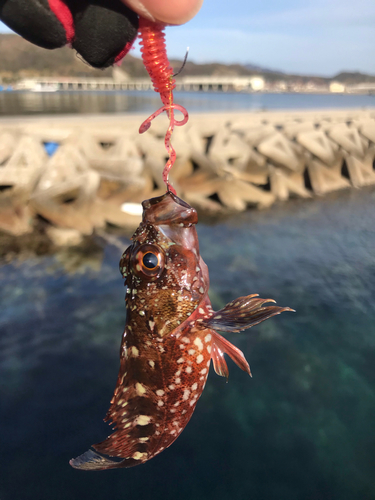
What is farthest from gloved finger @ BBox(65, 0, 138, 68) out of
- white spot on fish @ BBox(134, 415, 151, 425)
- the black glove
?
white spot on fish @ BBox(134, 415, 151, 425)

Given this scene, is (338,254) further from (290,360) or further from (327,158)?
(327,158)

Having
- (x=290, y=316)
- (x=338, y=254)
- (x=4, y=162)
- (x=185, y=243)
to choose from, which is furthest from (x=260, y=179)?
(x=185, y=243)

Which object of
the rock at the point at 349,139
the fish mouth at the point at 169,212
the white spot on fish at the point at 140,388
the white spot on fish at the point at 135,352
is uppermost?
the rock at the point at 349,139

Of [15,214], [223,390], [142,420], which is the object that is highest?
[15,214]

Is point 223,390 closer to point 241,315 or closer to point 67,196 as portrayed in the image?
point 241,315

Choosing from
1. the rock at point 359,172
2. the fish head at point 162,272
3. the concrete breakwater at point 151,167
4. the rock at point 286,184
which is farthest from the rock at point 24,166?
the rock at point 359,172

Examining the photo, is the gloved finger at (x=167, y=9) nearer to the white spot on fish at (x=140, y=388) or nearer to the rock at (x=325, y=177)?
the white spot on fish at (x=140, y=388)

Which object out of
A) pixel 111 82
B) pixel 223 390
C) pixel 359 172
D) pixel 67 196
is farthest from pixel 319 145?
pixel 111 82

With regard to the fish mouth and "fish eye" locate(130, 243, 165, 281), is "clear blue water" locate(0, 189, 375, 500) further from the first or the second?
the fish mouth
